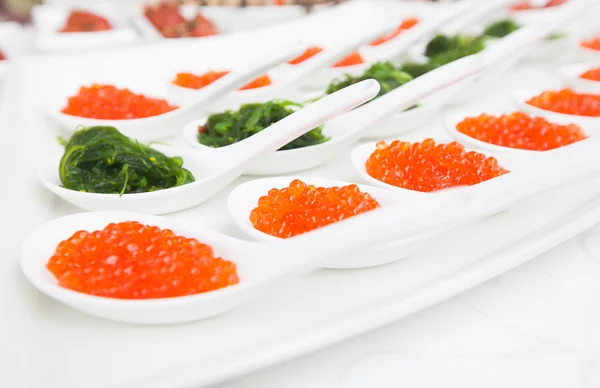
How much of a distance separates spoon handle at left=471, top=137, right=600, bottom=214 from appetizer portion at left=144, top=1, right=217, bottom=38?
10.3ft

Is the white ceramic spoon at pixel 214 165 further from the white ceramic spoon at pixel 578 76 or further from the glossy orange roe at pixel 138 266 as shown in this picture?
the white ceramic spoon at pixel 578 76

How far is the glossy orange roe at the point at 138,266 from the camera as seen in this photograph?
91cm

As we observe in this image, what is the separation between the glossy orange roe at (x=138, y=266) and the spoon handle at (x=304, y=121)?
14.8 inches

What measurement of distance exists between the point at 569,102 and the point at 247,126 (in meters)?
0.98

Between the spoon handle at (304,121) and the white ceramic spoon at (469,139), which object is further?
the white ceramic spoon at (469,139)

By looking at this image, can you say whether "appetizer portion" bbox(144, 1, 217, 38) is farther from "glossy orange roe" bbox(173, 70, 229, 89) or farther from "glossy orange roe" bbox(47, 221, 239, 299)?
"glossy orange roe" bbox(47, 221, 239, 299)

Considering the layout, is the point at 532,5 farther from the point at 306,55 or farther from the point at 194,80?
the point at 194,80

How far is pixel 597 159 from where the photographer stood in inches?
39.8

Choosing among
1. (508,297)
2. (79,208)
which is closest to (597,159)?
(508,297)

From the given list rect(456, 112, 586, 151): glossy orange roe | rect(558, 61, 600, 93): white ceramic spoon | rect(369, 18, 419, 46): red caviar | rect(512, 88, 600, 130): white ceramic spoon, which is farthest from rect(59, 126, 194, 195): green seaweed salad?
rect(369, 18, 419, 46): red caviar

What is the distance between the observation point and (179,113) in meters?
1.76

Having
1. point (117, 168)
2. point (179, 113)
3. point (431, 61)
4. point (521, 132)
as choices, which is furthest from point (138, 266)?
point (431, 61)

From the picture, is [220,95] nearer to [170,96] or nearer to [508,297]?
[170,96]

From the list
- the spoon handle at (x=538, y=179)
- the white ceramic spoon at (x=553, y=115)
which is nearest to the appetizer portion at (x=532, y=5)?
the white ceramic spoon at (x=553, y=115)
